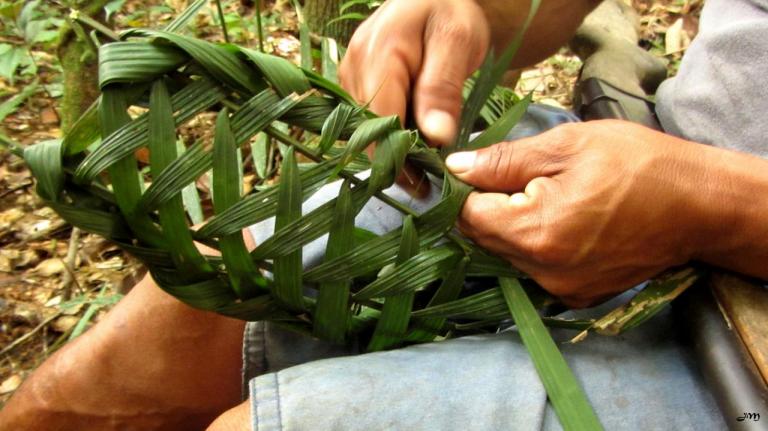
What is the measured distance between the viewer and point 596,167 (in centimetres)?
58

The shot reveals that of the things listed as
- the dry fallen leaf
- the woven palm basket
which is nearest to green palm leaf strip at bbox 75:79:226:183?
the woven palm basket

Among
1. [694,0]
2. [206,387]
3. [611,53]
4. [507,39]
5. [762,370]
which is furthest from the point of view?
[694,0]

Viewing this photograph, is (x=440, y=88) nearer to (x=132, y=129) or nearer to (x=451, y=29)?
(x=451, y=29)

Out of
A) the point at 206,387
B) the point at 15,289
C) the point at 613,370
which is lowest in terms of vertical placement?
the point at 15,289

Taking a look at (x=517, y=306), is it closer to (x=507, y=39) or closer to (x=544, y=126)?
(x=544, y=126)

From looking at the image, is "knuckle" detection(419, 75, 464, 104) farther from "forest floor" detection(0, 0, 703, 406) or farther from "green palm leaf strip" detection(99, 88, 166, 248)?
"forest floor" detection(0, 0, 703, 406)

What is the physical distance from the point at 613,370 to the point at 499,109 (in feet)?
1.26

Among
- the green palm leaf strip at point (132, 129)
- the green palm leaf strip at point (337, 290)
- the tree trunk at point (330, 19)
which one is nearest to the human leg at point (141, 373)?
the green palm leaf strip at point (337, 290)

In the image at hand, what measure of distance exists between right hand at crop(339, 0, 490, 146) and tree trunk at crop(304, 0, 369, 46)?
0.86 meters

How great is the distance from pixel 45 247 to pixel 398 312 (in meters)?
1.02

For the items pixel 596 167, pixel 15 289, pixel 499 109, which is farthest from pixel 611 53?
pixel 15 289

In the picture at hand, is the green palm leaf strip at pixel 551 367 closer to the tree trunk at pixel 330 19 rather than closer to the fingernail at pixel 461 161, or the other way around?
the fingernail at pixel 461 161

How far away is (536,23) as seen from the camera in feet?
3.22

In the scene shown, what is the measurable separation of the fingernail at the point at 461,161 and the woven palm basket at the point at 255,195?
0.4 inches
